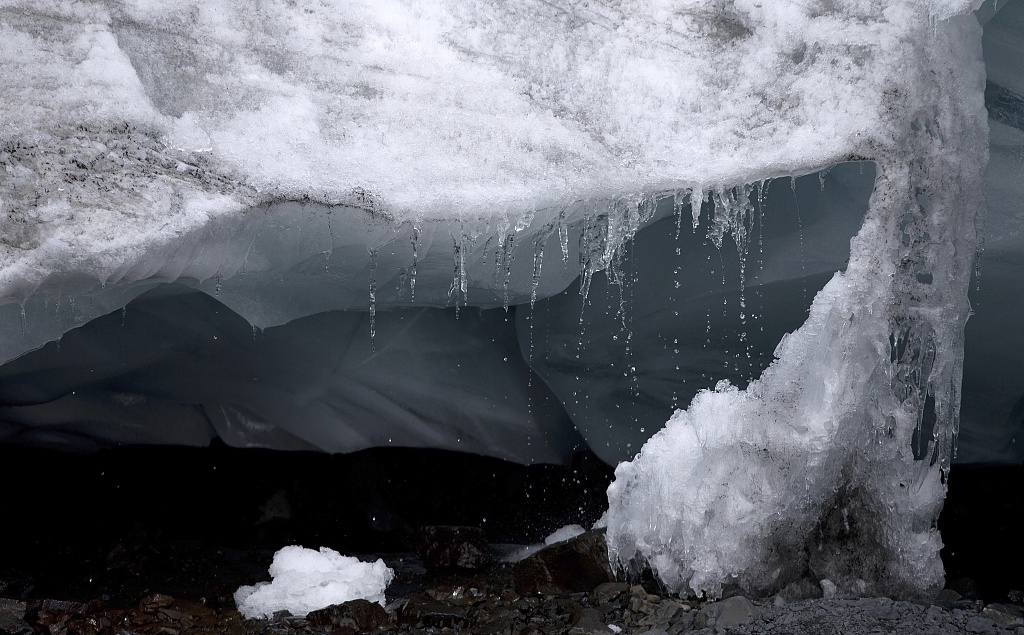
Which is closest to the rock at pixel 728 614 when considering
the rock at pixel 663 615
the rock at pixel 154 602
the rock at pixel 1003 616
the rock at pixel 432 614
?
the rock at pixel 663 615

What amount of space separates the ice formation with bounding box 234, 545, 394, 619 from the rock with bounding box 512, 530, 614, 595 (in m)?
0.71

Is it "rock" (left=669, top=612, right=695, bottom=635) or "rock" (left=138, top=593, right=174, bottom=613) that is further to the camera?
"rock" (left=138, top=593, right=174, bottom=613)

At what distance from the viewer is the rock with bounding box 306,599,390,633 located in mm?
3613

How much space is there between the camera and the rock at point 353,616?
3.61 m

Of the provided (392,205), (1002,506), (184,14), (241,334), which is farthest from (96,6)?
(1002,506)

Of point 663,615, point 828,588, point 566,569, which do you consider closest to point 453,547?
point 566,569

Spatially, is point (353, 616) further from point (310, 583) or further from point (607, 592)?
point (607, 592)

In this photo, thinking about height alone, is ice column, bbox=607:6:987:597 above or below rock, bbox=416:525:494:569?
above

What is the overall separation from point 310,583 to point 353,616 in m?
0.55

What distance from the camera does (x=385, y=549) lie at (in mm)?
4809

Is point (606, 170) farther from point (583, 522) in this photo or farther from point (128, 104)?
point (583, 522)

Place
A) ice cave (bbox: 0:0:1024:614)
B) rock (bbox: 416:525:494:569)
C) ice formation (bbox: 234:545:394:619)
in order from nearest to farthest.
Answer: ice cave (bbox: 0:0:1024:614)
ice formation (bbox: 234:545:394:619)
rock (bbox: 416:525:494:569)

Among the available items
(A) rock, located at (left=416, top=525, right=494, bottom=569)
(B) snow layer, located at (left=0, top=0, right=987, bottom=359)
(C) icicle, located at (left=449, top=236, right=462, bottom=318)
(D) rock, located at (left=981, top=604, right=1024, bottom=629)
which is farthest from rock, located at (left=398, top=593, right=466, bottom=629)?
(D) rock, located at (left=981, top=604, right=1024, bottom=629)

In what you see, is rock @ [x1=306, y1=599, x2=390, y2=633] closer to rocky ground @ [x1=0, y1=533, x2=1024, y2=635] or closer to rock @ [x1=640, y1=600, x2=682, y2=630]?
rocky ground @ [x1=0, y1=533, x2=1024, y2=635]
